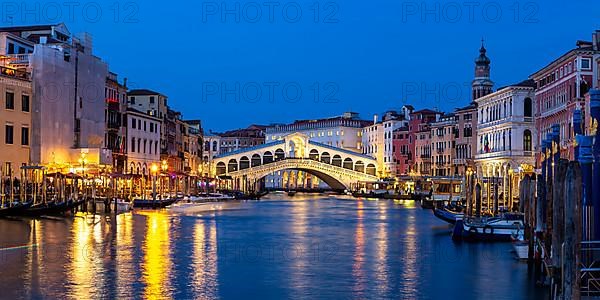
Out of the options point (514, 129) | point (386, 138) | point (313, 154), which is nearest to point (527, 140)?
point (514, 129)

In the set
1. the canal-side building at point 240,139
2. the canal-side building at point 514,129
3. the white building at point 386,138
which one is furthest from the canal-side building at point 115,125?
the canal-side building at point 240,139

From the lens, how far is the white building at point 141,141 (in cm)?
3706

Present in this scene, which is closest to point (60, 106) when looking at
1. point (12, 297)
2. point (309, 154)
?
point (12, 297)

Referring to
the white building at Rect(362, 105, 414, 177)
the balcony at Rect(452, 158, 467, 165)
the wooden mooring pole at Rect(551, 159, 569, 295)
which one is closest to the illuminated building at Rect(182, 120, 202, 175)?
the white building at Rect(362, 105, 414, 177)

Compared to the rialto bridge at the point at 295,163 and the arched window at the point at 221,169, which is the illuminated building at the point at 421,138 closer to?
the rialto bridge at the point at 295,163

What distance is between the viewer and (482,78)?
51031 millimetres

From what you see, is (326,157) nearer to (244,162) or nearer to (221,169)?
(244,162)

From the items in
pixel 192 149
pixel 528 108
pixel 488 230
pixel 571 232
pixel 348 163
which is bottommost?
pixel 488 230

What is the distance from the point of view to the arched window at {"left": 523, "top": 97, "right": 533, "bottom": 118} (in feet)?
124

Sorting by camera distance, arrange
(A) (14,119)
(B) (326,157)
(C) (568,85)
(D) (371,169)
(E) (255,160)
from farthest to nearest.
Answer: (D) (371,169), (B) (326,157), (E) (255,160), (C) (568,85), (A) (14,119)

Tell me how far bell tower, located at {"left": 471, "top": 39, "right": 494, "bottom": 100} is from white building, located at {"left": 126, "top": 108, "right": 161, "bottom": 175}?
19.7 m

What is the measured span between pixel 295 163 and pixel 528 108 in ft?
69.9

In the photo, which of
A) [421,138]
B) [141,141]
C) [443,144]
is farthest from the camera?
[421,138]

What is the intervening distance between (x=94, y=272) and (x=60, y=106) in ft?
60.3
